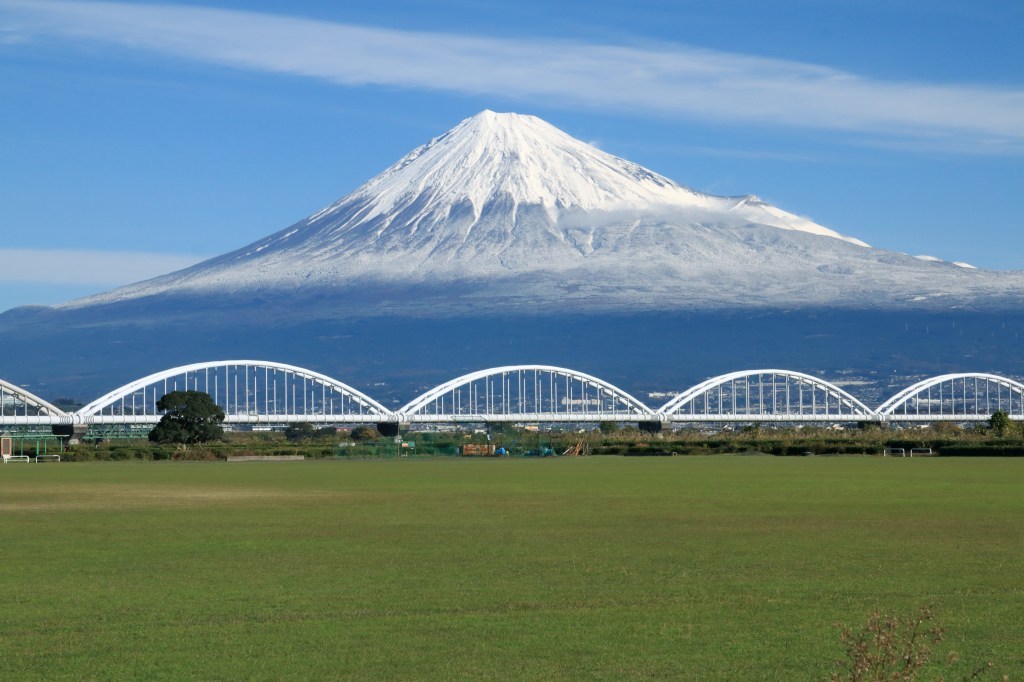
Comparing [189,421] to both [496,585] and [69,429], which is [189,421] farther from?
[496,585]

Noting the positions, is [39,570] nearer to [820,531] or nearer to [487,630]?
[487,630]

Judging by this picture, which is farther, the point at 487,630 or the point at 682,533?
the point at 682,533

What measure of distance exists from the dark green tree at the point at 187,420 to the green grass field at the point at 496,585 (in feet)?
213

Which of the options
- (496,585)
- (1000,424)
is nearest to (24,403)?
(1000,424)

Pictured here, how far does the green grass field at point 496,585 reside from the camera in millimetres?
12312

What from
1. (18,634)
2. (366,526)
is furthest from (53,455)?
(18,634)

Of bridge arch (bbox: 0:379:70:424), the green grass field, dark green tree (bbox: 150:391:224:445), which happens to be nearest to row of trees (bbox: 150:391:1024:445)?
dark green tree (bbox: 150:391:224:445)

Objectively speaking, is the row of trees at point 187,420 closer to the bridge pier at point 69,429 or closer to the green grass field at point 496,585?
the bridge pier at point 69,429

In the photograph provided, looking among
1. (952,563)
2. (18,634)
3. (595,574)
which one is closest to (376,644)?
(18,634)

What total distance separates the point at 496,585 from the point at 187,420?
82.2 m

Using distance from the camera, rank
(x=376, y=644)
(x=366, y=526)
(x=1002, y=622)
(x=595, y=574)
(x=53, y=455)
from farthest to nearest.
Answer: (x=53, y=455) < (x=366, y=526) < (x=595, y=574) < (x=1002, y=622) < (x=376, y=644)

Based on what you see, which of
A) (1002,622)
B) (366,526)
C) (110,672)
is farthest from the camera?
(366,526)

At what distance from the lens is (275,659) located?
485 inches

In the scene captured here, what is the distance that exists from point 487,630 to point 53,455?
6624 centimetres
